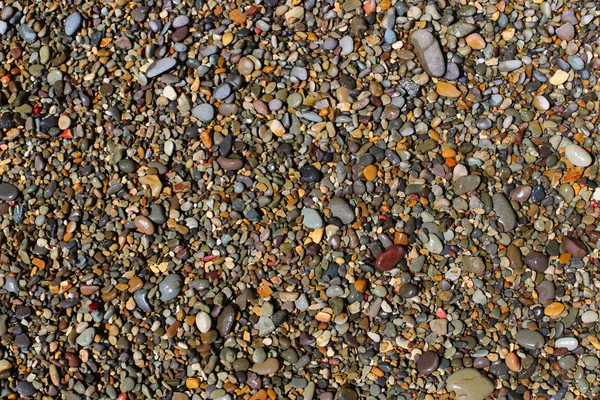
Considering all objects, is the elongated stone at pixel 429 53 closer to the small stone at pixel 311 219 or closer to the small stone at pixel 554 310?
the small stone at pixel 311 219

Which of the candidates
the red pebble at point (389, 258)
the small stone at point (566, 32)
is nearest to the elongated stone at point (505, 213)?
the red pebble at point (389, 258)

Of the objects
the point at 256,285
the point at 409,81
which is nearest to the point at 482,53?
the point at 409,81

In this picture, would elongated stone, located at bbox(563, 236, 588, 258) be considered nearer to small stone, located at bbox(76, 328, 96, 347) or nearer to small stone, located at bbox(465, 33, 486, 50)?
small stone, located at bbox(465, 33, 486, 50)

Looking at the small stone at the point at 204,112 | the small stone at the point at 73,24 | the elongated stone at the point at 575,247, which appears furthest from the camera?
the small stone at the point at 73,24

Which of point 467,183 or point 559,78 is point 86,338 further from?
point 559,78

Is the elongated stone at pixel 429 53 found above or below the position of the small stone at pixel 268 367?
above
